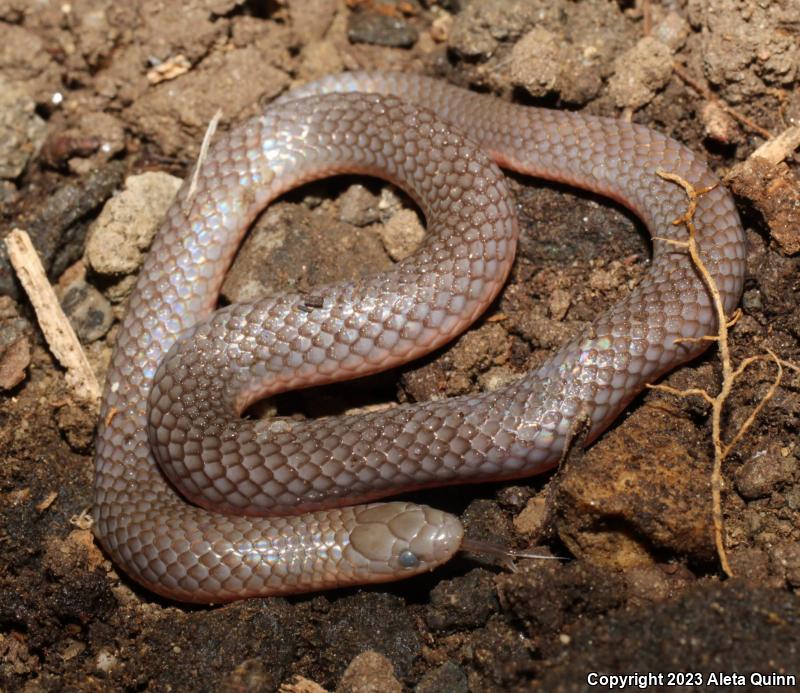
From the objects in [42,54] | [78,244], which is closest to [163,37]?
[42,54]

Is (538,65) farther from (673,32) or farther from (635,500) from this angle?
(635,500)

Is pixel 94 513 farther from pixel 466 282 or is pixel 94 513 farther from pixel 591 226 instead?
pixel 591 226

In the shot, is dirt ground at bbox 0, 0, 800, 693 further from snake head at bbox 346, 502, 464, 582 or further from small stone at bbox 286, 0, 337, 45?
snake head at bbox 346, 502, 464, 582

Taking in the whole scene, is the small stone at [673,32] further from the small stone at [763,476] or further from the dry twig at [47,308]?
the dry twig at [47,308]

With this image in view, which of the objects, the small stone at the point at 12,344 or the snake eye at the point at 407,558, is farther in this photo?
the small stone at the point at 12,344

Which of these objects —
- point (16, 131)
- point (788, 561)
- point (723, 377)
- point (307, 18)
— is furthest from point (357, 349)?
point (16, 131)

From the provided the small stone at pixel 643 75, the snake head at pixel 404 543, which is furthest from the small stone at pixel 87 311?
the small stone at pixel 643 75
